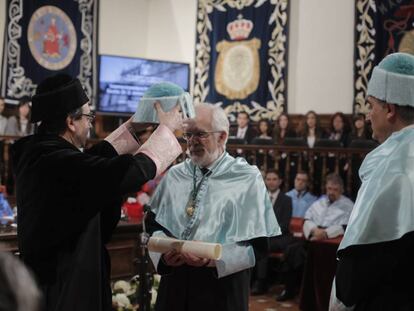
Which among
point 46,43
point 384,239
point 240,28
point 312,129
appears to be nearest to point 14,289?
point 384,239

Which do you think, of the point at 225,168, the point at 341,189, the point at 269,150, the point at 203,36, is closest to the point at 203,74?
the point at 203,36

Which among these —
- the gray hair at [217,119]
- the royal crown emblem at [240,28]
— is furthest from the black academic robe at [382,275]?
the royal crown emblem at [240,28]

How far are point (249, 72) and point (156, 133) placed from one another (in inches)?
370

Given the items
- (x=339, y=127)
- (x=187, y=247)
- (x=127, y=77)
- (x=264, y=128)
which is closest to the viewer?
(x=187, y=247)

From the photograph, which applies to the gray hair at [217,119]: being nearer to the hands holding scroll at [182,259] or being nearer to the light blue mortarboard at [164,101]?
the light blue mortarboard at [164,101]

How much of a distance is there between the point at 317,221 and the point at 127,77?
6.54 meters

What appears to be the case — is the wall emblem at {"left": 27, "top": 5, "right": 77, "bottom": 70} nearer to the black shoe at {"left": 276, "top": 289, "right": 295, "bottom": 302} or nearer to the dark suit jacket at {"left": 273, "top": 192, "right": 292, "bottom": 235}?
the dark suit jacket at {"left": 273, "top": 192, "right": 292, "bottom": 235}

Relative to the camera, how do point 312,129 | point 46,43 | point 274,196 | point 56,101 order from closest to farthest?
point 56,101, point 274,196, point 312,129, point 46,43

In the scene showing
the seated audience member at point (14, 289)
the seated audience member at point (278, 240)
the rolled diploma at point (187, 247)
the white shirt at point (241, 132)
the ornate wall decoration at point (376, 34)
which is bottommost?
the seated audience member at point (278, 240)

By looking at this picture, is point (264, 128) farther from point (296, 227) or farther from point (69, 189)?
point (69, 189)

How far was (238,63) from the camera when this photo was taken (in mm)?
11391

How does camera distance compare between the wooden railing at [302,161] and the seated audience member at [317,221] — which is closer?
the seated audience member at [317,221]

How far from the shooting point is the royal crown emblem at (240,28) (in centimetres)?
1130

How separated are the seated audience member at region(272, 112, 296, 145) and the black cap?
7.77 meters
